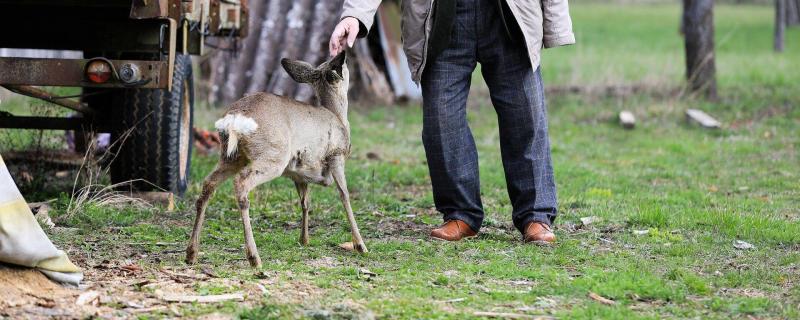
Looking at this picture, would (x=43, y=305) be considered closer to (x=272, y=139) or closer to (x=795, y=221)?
(x=272, y=139)

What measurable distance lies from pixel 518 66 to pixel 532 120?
32cm

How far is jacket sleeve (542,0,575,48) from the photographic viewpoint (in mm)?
6062

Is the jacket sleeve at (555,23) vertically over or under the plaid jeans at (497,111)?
over

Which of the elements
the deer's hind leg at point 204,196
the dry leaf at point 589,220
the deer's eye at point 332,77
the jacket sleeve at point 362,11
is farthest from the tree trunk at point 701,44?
the deer's hind leg at point 204,196

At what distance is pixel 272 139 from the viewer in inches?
199

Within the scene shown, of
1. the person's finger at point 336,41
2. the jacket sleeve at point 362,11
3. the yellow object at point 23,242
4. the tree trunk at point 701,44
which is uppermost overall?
the jacket sleeve at point 362,11

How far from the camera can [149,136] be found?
7.12 m

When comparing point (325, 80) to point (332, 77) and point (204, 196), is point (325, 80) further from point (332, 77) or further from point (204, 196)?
point (204, 196)

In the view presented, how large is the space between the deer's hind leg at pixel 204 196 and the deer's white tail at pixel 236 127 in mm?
172

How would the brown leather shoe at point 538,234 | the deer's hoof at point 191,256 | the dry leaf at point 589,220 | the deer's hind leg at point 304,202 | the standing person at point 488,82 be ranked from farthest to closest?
the dry leaf at point 589,220
the brown leather shoe at point 538,234
the standing person at point 488,82
the deer's hind leg at point 304,202
the deer's hoof at point 191,256

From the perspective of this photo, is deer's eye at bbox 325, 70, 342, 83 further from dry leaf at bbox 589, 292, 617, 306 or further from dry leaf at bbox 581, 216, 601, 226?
dry leaf at bbox 581, 216, 601, 226

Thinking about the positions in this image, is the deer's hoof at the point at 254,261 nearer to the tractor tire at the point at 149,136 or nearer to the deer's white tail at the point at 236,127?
the deer's white tail at the point at 236,127

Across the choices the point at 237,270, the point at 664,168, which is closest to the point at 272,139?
the point at 237,270

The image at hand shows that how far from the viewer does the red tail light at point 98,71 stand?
6.07 metres
